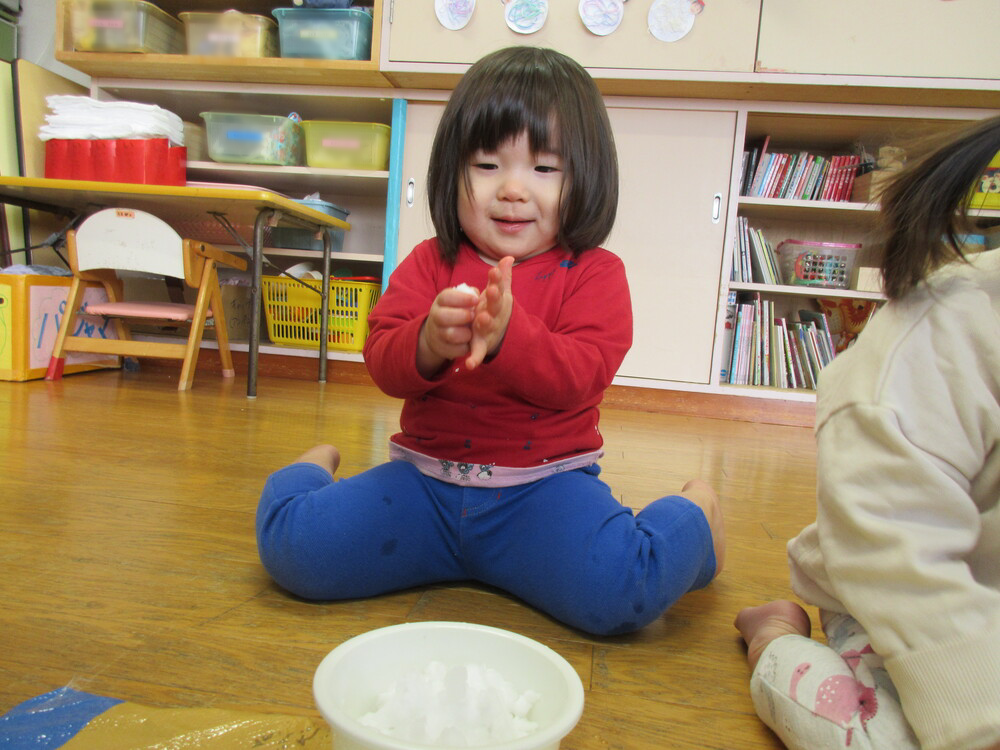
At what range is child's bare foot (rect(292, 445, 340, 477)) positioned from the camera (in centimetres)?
79

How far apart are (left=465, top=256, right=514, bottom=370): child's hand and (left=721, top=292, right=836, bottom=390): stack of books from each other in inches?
71.0

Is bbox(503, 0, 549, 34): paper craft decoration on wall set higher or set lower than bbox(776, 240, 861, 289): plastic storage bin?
higher

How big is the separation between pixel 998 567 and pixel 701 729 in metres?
0.21

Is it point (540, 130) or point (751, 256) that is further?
point (751, 256)

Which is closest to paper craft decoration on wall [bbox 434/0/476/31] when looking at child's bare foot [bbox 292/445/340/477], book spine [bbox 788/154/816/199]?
book spine [bbox 788/154/816/199]

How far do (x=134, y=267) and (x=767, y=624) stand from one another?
6.01 ft

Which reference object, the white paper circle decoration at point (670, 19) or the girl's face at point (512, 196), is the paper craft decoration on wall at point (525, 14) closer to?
the white paper circle decoration at point (670, 19)

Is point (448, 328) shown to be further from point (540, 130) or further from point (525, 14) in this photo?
point (525, 14)

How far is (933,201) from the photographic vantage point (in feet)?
1.28

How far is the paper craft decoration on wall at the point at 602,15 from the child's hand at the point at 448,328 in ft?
5.60

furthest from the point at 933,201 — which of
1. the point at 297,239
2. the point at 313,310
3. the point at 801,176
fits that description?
the point at 297,239

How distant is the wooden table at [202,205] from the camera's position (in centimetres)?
175

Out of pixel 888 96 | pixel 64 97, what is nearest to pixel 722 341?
pixel 888 96

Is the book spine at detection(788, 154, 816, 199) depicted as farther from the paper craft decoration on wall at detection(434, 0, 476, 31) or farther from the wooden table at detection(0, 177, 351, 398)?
the wooden table at detection(0, 177, 351, 398)
